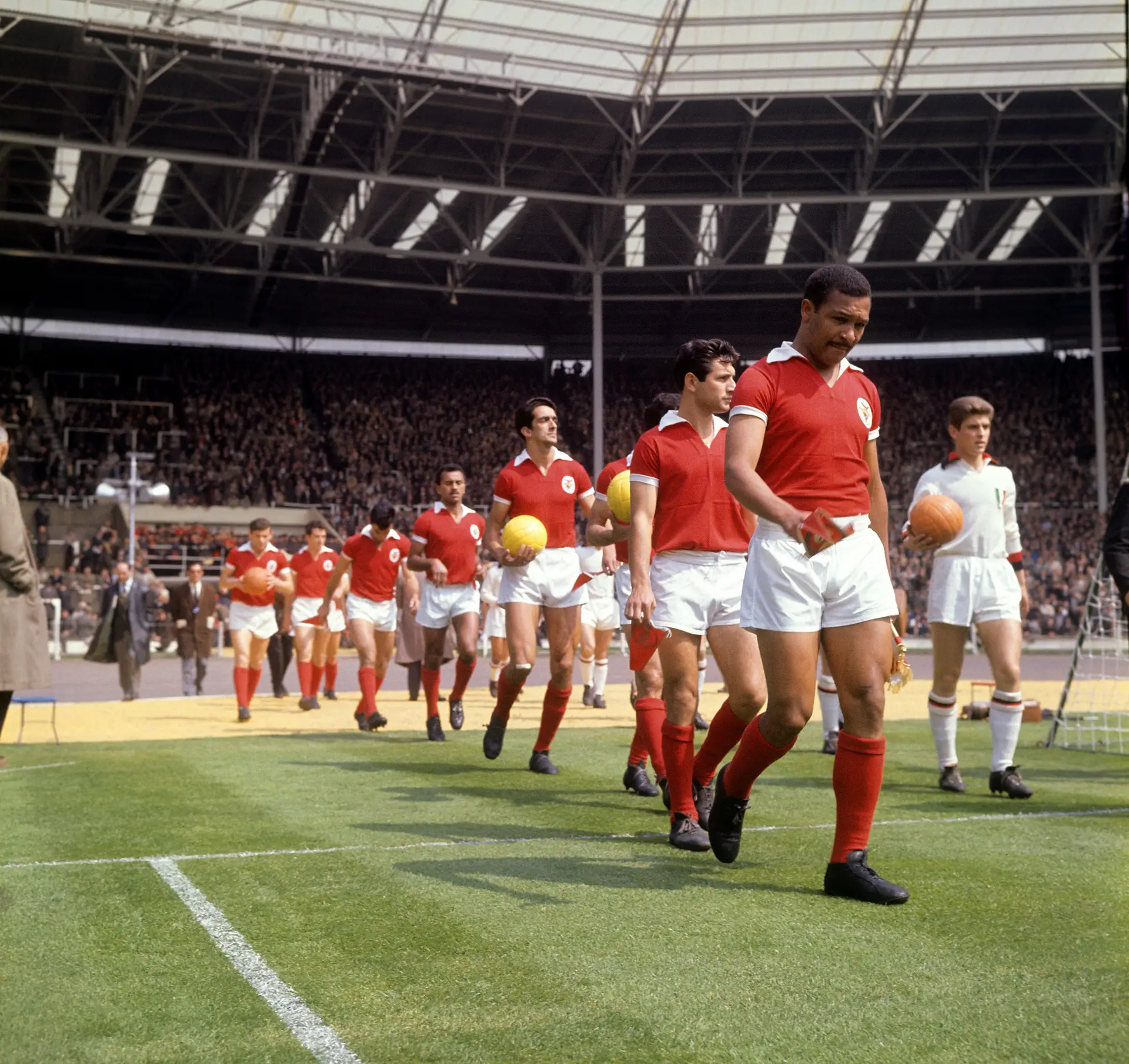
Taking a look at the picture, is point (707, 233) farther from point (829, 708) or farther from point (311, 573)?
point (829, 708)

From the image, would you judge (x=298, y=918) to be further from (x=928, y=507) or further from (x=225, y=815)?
(x=928, y=507)

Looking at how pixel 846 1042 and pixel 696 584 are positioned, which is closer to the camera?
pixel 846 1042

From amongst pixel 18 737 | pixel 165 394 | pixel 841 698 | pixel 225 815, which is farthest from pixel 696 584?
pixel 165 394

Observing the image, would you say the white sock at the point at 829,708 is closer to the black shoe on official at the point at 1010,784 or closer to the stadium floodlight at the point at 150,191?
the black shoe on official at the point at 1010,784

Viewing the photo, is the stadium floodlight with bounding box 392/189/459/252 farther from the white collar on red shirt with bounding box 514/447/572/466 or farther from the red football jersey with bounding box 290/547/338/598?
the white collar on red shirt with bounding box 514/447/572/466

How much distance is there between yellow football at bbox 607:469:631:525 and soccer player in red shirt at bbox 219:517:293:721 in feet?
23.7

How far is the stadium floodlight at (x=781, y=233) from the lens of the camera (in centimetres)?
3300

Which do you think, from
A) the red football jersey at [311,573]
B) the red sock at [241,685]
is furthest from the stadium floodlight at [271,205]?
the red sock at [241,685]

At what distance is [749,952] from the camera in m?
4.10

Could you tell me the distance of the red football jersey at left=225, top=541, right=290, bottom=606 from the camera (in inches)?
566

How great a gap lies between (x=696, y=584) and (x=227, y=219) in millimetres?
25462

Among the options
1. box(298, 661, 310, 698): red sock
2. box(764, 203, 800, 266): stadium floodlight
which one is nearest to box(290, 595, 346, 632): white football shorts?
box(298, 661, 310, 698): red sock

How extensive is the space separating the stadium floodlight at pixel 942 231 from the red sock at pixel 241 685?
76.4 ft

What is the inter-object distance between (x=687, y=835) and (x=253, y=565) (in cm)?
937
